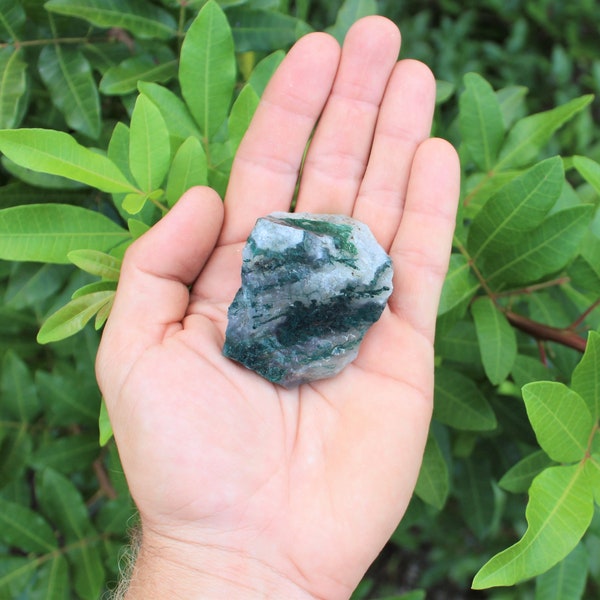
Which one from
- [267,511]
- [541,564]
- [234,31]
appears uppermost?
[234,31]

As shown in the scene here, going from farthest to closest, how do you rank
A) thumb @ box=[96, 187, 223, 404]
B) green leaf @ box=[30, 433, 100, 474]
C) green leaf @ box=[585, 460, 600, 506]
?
green leaf @ box=[30, 433, 100, 474] → thumb @ box=[96, 187, 223, 404] → green leaf @ box=[585, 460, 600, 506]

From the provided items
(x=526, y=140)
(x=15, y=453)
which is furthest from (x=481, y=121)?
(x=15, y=453)

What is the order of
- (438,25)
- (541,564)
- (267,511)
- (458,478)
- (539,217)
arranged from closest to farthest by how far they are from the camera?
(541,564) < (267,511) < (539,217) < (458,478) < (438,25)

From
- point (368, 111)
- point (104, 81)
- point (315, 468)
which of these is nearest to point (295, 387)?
point (315, 468)

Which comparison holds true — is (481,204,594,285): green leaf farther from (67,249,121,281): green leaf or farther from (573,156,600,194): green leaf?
(67,249,121,281): green leaf

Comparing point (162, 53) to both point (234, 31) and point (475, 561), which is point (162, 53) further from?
point (475, 561)

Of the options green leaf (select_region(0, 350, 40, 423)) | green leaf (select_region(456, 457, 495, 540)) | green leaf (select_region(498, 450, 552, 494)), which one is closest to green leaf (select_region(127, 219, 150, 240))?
green leaf (select_region(0, 350, 40, 423))

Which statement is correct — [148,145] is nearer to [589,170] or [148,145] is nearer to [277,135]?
[277,135]
